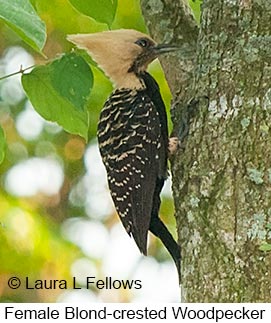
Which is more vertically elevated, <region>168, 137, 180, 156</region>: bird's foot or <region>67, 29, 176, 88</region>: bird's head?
<region>67, 29, 176, 88</region>: bird's head

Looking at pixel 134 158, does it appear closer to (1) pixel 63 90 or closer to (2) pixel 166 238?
(2) pixel 166 238

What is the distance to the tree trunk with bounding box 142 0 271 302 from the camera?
2102 millimetres

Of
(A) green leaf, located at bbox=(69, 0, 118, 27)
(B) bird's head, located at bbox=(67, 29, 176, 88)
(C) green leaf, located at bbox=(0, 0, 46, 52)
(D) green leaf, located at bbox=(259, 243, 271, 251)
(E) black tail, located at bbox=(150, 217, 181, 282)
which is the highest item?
(B) bird's head, located at bbox=(67, 29, 176, 88)

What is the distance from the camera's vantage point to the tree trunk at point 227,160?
82.7 inches

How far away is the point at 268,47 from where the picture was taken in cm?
233

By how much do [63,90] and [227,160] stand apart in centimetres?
50

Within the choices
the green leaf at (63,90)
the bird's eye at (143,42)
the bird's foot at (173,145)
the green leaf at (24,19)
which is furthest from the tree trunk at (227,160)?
the green leaf at (24,19)

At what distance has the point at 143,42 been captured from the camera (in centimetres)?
304

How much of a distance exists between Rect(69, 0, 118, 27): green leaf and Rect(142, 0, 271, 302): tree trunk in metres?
0.40

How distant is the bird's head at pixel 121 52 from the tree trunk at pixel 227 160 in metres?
0.55

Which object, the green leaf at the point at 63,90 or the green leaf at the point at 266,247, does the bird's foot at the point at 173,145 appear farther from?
the green leaf at the point at 266,247

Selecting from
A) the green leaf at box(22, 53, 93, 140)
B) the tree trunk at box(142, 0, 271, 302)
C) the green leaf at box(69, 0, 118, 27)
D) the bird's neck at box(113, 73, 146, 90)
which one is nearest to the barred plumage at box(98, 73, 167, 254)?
the bird's neck at box(113, 73, 146, 90)

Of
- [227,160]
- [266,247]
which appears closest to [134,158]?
[227,160]

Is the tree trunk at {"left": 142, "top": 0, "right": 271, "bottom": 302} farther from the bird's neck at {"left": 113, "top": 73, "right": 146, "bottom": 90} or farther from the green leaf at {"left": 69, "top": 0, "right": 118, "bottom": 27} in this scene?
the bird's neck at {"left": 113, "top": 73, "right": 146, "bottom": 90}
